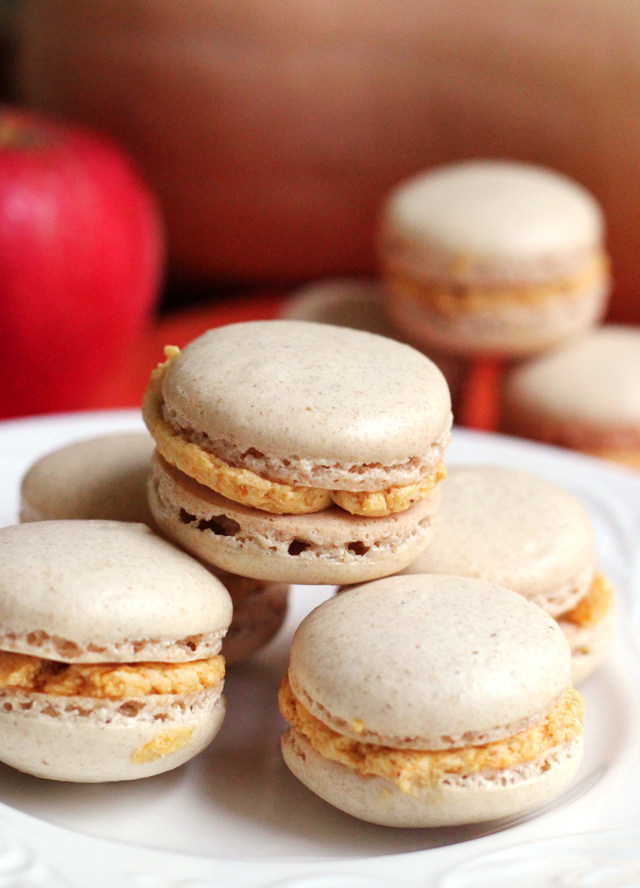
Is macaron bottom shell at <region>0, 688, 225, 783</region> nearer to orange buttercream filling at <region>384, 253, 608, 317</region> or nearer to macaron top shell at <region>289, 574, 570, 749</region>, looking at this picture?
macaron top shell at <region>289, 574, 570, 749</region>

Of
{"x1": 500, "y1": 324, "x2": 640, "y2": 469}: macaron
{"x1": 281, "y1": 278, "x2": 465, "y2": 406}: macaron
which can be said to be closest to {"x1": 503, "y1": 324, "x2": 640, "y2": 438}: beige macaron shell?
{"x1": 500, "y1": 324, "x2": 640, "y2": 469}: macaron

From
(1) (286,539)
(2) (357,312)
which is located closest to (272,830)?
(1) (286,539)

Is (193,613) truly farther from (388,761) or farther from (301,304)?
(301,304)

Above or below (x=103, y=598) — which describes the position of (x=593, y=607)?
below

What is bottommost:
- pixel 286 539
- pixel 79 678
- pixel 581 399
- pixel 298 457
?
pixel 581 399

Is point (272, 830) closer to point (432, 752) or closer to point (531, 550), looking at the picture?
point (432, 752)

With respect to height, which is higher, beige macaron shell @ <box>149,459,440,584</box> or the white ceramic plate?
beige macaron shell @ <box>149,459,440,584</box>

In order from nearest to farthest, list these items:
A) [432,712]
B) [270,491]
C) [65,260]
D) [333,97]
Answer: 1. [432,712]
2. [270,491]
3. [65,260]
4. [333,97]
